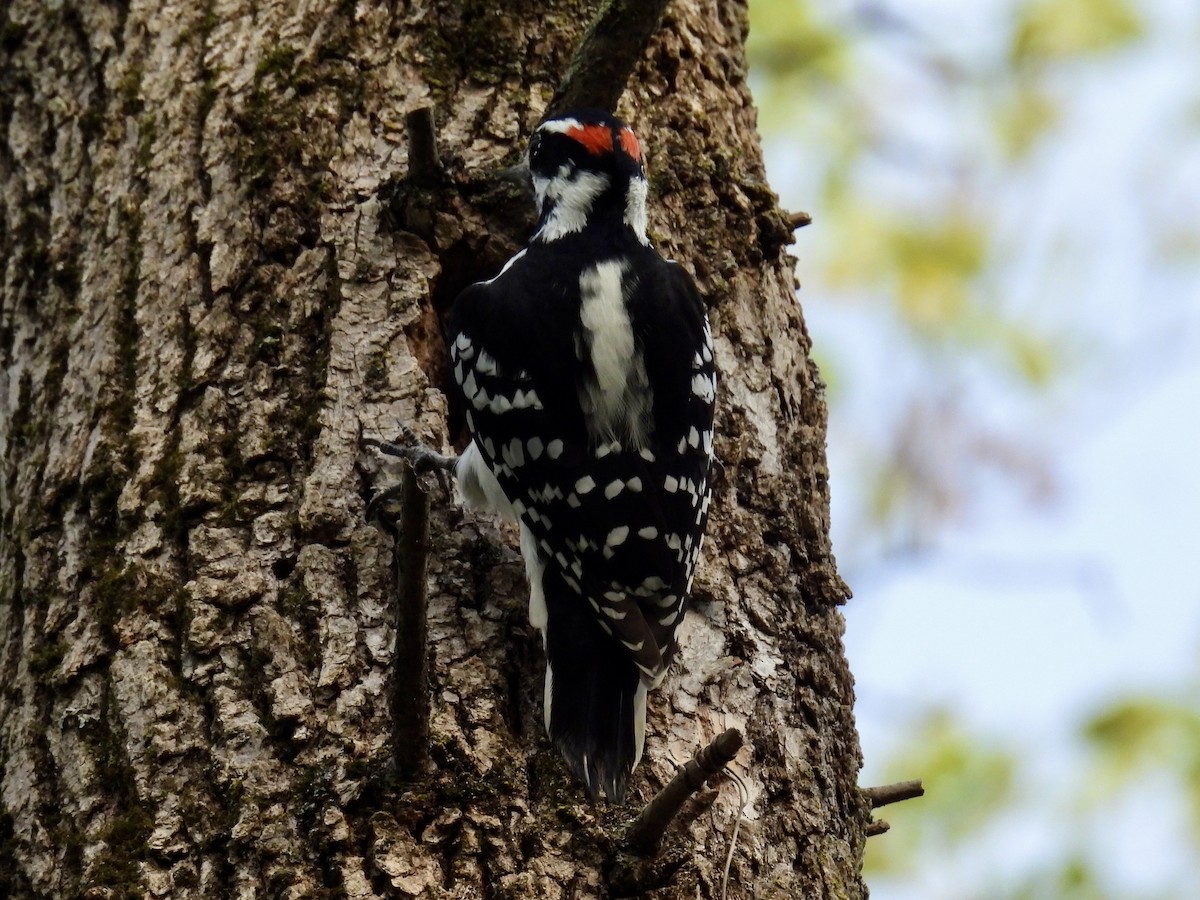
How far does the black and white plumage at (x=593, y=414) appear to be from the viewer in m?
2.45

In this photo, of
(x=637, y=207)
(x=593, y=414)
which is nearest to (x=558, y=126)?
(x=637, y=207)

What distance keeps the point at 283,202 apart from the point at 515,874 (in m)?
1.50

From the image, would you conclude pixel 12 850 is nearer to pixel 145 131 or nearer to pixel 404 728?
pixel 404 728

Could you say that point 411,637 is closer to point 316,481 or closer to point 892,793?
point 316,481

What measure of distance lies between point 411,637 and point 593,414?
0.93 m

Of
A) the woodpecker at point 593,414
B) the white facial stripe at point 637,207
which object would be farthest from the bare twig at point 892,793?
the white facial stripe at point 637,207

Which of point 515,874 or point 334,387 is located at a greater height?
point 334,387

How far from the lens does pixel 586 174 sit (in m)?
2.84

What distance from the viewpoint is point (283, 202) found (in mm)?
2801

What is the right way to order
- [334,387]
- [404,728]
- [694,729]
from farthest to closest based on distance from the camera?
[334,387], [694,729], [404,728]

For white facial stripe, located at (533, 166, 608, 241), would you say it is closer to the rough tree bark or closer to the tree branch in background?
the rough tree bark

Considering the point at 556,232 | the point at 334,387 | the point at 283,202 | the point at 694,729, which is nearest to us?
the point at 694,729

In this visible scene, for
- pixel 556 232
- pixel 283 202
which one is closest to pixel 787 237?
pixel 556 232

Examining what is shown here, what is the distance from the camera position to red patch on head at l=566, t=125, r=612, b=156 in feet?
9.30
